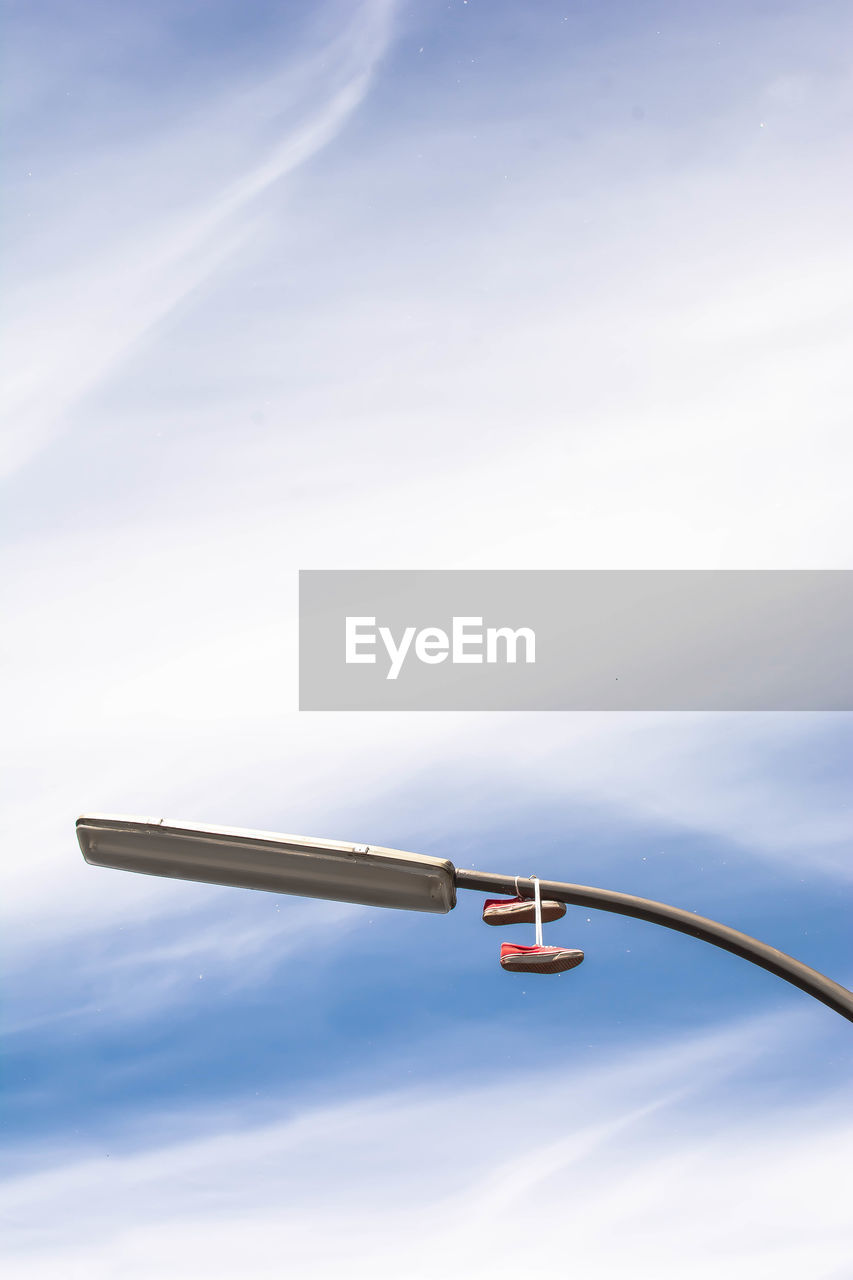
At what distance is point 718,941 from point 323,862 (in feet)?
6.46

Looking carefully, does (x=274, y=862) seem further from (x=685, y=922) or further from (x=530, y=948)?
(x=685, y=922)

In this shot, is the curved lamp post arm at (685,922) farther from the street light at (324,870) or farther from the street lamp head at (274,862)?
the street lamp head at (274,862)

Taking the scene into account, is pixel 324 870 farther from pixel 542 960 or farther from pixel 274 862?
pixel 542 960

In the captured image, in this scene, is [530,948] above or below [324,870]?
below

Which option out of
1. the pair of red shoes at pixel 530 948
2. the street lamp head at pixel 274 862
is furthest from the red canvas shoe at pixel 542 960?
the street lamp head at pixel 274 862

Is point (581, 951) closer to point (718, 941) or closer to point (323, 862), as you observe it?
point (718, 941)

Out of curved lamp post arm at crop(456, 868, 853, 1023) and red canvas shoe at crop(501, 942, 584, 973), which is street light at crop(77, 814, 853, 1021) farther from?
red canvas shoe at crop(501, 942, 584, 973)

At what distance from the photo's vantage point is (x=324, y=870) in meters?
5.80

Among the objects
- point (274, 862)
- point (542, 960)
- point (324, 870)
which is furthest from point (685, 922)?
point (274, 862)

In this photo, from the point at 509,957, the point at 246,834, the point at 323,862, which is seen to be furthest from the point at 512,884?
the point at 246,834

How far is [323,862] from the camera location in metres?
5.76

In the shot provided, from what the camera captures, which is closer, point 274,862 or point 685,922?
point 685,922

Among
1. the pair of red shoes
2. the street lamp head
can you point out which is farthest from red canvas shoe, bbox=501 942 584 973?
the street lamp head

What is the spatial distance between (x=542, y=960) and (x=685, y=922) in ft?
2.38
